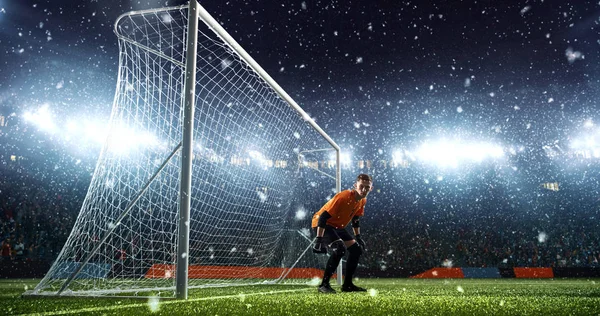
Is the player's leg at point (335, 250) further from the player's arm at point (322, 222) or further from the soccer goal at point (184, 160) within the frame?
the soccer goal at point (184, 160)

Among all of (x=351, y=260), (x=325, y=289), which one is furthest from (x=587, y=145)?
(x=325, y=289)

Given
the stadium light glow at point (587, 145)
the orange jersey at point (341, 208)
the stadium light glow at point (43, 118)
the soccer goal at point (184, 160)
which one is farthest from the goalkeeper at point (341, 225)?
the stadium light glow at point (587, 145)

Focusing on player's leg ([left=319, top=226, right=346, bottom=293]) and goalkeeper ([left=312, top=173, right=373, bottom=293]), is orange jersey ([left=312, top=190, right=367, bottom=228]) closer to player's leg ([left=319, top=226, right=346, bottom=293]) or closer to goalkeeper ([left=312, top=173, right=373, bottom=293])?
goalkeeper ([left=312, top=173, right=373, bottom=293])

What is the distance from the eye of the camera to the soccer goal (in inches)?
182

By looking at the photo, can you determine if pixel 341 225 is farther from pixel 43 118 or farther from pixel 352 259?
pixel 43 118

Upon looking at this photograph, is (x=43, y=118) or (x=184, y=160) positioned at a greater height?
(x=43, y=118)

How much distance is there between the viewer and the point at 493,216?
80.5 feet

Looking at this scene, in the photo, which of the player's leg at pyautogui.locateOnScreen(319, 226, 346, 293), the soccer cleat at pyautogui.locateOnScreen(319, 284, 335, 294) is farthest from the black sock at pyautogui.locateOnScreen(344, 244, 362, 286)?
the soccer cleat at pyautogui.locateOnScreen(319, 284, 335, 294)

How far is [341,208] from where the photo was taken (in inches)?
224

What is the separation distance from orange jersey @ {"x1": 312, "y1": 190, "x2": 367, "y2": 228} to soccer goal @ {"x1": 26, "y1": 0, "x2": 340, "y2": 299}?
6.34 feet

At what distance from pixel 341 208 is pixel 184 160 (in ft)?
7.70

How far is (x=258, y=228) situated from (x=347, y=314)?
303 inches

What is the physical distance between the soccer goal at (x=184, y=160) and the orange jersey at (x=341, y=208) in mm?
1933

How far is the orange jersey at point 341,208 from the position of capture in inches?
222
